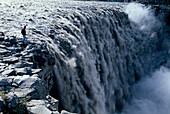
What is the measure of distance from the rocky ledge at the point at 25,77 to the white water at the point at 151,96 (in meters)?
14.1

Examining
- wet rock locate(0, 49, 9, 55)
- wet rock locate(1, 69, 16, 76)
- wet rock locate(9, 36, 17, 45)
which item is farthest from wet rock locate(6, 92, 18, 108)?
wet rock locate(9, 36, 17, 45)

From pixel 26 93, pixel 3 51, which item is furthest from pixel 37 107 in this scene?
pixel 3 51

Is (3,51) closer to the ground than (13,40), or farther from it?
closer to the ground

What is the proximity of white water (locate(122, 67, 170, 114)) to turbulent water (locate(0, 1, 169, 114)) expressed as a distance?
16 cm

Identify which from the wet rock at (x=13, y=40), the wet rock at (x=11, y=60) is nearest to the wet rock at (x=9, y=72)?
the wet rock at (x=11, y=60)

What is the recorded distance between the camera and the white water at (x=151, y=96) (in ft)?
72.3

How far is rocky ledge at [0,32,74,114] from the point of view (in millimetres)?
5703

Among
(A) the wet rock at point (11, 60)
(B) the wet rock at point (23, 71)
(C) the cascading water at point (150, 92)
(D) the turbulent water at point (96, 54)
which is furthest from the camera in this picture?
(C) the cascading water at point (150, 92)

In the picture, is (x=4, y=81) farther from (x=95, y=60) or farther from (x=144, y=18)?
(x=144, y=18)

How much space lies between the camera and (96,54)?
54.4 feet

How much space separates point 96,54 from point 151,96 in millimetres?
13781

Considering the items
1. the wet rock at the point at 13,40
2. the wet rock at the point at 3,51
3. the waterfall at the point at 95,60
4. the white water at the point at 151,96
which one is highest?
the wet rock at the point at 13,40

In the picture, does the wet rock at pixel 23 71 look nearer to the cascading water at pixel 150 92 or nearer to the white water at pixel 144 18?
the cascading water at pixel 150 92

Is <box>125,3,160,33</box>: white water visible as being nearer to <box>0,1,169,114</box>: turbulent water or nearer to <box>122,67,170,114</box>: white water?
<box>0,1,169,114</box>: turbulent water
